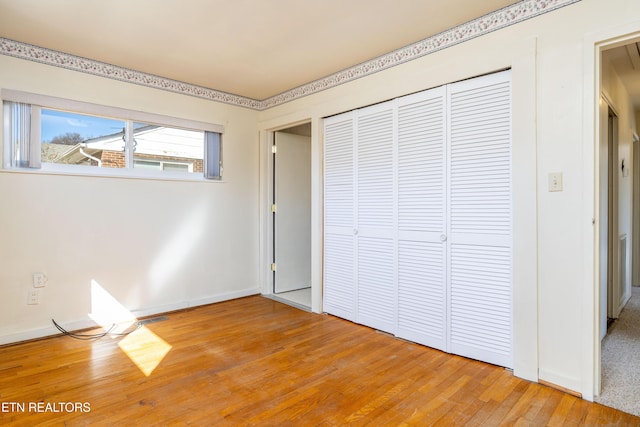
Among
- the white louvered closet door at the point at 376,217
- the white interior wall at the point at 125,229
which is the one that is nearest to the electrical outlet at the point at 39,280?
the white interior wall at the point at 125,229

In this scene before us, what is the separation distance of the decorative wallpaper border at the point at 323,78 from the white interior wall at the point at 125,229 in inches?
3.0

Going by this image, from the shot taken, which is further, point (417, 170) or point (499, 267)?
point (417, 170)

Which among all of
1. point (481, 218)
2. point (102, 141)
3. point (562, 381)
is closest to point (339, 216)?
point (481, 218)

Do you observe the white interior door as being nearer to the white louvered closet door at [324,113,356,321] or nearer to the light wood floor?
the white louvered closet door at [324,113,356,321]

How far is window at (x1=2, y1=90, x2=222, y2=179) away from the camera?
9.55ft

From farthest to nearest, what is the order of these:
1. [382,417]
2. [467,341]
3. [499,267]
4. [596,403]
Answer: [467,341], [499,267], [596,403], [382,417]

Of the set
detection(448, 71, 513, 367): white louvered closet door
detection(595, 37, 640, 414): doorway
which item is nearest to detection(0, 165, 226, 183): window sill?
detection(448, 71, 513, 367): white louvered closet door

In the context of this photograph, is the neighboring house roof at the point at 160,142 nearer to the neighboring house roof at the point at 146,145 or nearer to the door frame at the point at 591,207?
the neighboring house roof at the point at 146,145

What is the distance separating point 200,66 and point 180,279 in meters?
2.27

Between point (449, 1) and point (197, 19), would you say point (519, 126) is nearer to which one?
point (449, 1)

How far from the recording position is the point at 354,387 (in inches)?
86.2

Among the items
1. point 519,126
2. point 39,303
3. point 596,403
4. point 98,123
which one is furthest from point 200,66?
point 596,403

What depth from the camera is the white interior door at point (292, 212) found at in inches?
180

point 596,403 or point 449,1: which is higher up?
point 449,1
